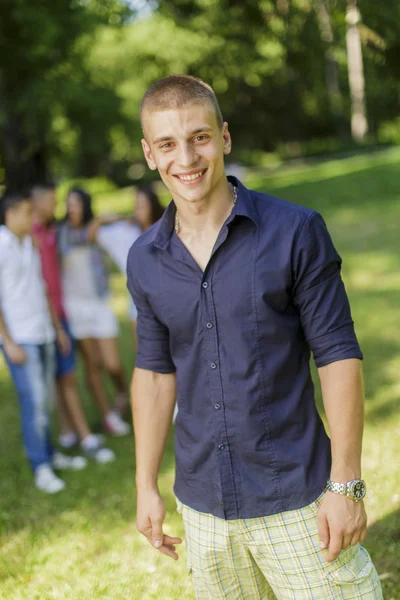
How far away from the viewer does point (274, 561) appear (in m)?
2.32

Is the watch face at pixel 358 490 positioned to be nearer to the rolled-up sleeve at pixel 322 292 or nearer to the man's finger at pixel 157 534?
the rolled-up sleeve at pixel 322 292

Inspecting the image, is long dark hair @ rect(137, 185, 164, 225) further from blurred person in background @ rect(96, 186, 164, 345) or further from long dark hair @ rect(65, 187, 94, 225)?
long dark hair @ rect(65, 187, 94, 225)

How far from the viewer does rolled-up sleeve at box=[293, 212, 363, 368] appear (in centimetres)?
218

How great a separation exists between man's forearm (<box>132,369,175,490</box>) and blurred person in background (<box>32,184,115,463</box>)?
4.01 metres

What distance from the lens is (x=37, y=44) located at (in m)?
16.3

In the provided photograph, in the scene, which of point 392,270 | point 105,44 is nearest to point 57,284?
point 392,270

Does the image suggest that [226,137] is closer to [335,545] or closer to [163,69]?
[335,545]

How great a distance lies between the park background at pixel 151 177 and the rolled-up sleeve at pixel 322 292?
2322mm

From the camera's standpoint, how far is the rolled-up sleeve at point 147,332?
2.49 metres

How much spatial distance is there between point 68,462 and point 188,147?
4.64 m

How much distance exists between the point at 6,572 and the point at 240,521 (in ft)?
9.37

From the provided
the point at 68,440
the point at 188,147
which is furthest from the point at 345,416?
the point at 68,440

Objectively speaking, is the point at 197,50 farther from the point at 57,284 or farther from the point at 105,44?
the point at 57,284

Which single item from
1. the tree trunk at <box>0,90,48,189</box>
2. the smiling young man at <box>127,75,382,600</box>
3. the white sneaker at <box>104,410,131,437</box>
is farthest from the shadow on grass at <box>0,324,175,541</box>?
the tree trunk at <box>0,90,48,189</box>
